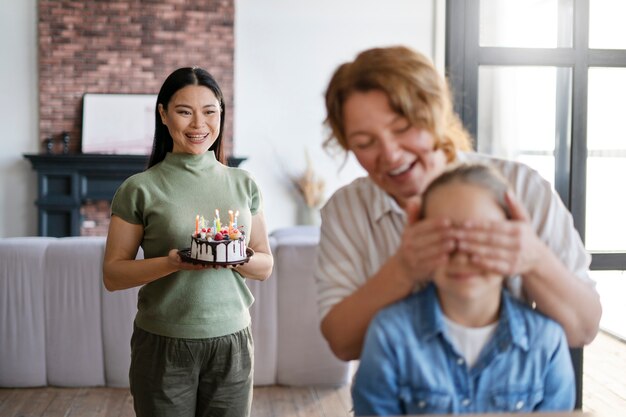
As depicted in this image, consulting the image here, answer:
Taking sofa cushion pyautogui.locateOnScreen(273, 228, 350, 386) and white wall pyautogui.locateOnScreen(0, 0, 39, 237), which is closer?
sofa cushion pyautogui.locateOnScreen(273, 228, 350, 386)

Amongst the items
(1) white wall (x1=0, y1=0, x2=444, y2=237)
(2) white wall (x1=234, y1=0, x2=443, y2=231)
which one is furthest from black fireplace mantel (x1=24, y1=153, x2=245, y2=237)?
(2) white wall (x1=234, y1=0, x2=443, y2=231)

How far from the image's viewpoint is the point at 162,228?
5.89 feet

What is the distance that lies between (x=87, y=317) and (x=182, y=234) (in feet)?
5.40

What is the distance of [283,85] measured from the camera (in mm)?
7059

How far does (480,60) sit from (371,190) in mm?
1066

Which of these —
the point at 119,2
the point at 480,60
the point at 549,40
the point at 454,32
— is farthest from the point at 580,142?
the point at 119,2

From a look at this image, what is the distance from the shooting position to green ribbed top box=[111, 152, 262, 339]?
178cm

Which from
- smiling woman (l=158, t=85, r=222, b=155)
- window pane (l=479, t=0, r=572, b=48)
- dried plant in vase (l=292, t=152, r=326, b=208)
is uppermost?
window pane (l=479, t=0, r=572, b=48)

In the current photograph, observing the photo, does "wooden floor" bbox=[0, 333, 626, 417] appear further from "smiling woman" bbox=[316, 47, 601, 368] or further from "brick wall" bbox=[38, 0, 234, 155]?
"brick wall" bbox=[38, 0, 234, 155]

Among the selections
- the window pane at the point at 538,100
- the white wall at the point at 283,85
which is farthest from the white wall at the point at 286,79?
the window pane at the point at 538,100

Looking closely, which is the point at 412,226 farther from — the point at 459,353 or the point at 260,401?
the point at 260,401

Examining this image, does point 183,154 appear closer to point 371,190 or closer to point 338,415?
point 371,190

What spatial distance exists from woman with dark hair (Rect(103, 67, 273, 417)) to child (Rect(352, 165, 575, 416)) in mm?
835

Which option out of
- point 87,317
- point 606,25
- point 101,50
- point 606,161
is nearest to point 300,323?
point 87,317
